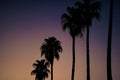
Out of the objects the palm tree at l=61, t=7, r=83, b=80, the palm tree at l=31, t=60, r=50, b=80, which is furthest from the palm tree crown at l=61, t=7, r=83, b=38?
the palm tree at l=31, t=60, r=50, b=80

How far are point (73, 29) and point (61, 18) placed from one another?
9.57ft

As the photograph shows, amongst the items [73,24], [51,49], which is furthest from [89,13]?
[51,49]

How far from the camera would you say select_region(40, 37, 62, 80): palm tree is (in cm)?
5169

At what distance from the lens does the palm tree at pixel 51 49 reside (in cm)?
5169

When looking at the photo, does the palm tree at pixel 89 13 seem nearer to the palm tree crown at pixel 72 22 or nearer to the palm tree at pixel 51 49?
the palm tree crown at pixel 72 22

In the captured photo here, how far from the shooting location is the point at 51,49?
52.0 metres

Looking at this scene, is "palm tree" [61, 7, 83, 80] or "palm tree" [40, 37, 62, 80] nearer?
"palm tree" [61, 7, 83, 80]

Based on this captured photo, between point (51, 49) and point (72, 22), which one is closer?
point (72, 22)

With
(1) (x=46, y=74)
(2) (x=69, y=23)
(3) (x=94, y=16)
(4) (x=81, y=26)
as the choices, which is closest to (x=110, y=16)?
(3) (x=94, y=16)

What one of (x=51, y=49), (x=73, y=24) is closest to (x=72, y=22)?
(x=73, y=24)

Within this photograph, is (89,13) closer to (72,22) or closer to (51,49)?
(72,22)

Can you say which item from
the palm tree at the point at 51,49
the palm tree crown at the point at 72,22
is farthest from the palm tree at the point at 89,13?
the palm tree at the point at 51,49

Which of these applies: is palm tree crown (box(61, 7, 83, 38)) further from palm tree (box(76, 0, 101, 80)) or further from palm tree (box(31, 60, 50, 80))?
palm tree (box(31, 60, 50, 80))

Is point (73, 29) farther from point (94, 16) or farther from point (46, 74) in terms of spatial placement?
point (46, 74)
